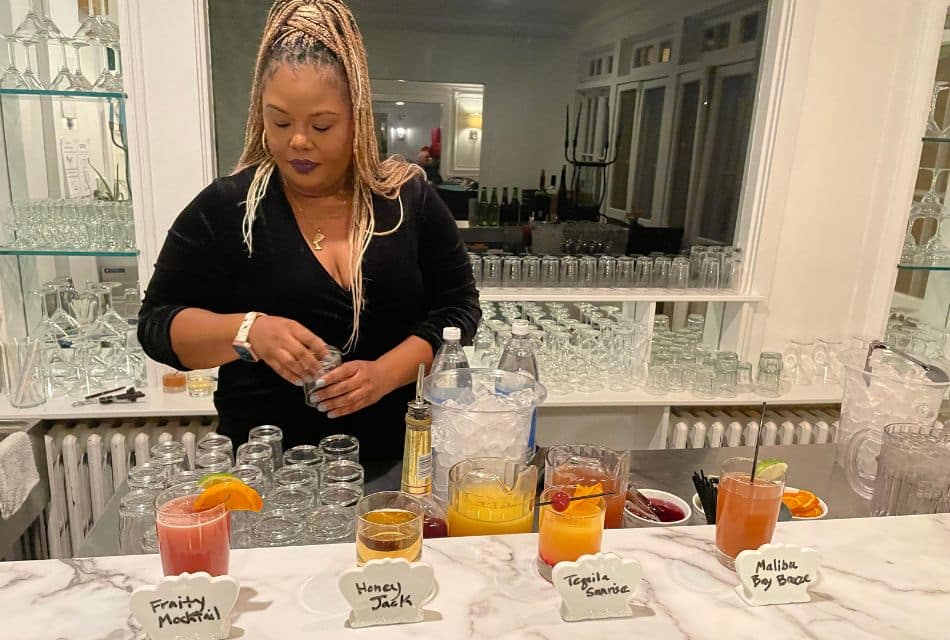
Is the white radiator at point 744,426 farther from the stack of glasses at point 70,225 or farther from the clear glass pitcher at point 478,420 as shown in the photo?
the stack of glasses at point 70,225

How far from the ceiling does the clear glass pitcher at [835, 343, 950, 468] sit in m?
1.86

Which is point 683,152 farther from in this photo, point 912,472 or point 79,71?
point 79,71

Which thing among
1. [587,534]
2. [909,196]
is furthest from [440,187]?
[587,534]

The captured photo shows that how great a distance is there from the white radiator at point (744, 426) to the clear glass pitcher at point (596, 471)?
1710mm

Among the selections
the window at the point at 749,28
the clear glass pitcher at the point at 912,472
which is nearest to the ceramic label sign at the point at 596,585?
the clear glass pitcher at the point at 912,472

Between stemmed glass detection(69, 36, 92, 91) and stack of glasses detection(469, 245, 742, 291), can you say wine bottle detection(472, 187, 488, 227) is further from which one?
stemmed glass detection(69, 36, 92, 91)

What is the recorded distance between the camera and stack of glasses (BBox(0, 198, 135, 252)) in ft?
8.00

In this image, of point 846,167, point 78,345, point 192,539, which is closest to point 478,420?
point 192,539

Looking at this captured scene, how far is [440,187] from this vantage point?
9.52ft

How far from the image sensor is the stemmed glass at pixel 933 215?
283 cm

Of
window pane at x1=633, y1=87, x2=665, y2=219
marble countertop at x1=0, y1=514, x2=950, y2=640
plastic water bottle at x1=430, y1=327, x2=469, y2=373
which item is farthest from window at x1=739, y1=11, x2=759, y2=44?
marble countertop at x1=0, y1=514, x2=950, y2=640

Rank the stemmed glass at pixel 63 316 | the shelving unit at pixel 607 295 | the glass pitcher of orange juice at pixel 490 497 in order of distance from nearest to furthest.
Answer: the glass pitcher of orange juice at pixel 490 497 < the stemmed glass at pixel 63 316 < the shelving unit at pixel 607 295

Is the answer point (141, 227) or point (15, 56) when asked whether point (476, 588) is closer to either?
point (141, 227)

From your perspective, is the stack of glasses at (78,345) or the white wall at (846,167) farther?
the white wall at (846,167)
